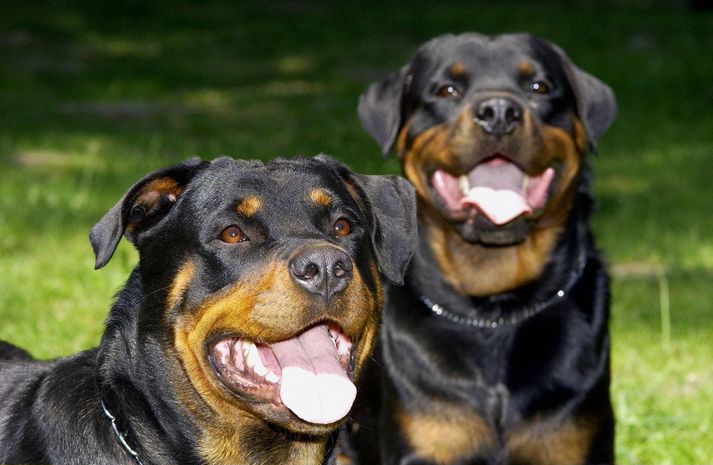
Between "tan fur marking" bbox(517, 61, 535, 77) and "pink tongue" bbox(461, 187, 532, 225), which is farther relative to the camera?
"tan fur marking" bbox(517, 61, 535, 77)

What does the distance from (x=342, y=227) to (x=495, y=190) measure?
63.6 inches

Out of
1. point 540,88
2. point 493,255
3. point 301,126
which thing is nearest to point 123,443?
point 493,255

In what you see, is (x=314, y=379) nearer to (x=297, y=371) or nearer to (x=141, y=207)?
(x=297, y=371)

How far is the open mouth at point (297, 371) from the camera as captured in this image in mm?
4012

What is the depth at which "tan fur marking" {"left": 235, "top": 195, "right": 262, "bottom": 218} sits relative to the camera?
4.18 m

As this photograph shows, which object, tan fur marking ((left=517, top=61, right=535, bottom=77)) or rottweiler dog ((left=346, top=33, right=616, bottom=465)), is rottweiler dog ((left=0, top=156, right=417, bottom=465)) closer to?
rottweiler dog ((left=346, top=33, right=616, bottom=465))

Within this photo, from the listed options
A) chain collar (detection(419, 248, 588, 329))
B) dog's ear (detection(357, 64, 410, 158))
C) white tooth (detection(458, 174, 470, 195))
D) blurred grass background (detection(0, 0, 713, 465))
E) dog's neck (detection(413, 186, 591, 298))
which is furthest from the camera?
blurred grass background (detection(0, 0, 713, 465))

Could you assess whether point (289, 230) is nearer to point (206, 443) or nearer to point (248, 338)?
point (248, 338)

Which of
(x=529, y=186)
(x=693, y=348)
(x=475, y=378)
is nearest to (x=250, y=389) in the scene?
(x=475, y=378)

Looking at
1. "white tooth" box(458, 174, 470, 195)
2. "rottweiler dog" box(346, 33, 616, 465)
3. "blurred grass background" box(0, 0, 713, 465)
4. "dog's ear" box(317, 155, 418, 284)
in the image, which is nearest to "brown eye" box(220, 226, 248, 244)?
"dog's ear" box(317, 155, 418, 284)

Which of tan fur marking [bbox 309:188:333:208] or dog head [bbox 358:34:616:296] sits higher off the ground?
tan fur marking [bbox 309:188:333:208]

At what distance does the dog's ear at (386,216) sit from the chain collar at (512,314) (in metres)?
0.98

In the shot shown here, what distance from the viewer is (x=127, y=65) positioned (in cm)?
1820

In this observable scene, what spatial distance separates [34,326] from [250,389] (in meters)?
3.15
